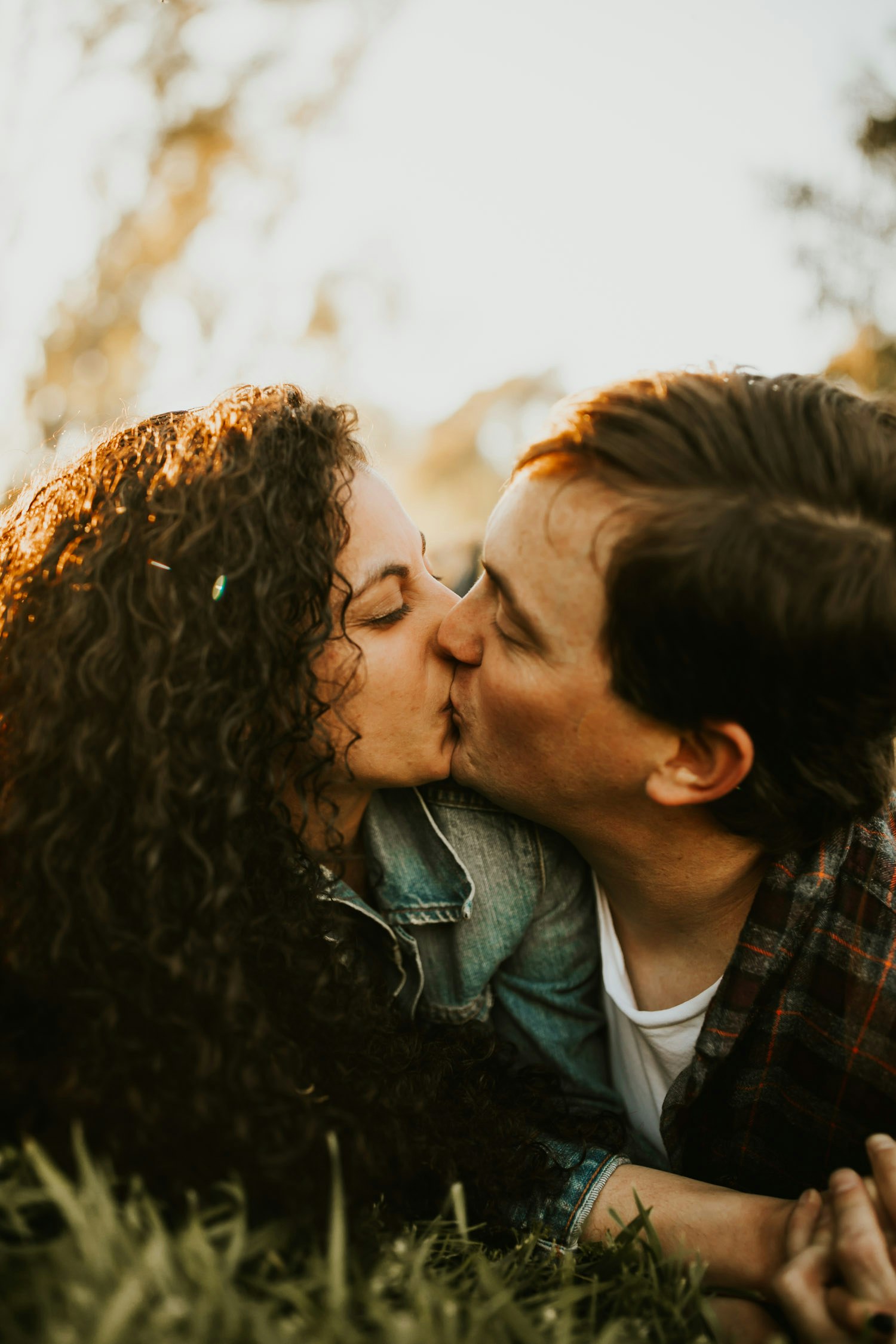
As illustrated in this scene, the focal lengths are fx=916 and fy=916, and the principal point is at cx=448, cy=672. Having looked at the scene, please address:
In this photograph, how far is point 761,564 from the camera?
5.81 ft

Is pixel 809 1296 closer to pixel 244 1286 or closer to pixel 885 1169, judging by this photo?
pixel 885 1169

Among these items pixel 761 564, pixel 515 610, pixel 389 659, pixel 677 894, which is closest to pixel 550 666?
pixel 515 610

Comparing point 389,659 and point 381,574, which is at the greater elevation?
point 381,574

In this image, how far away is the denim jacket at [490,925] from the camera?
233 centimetres

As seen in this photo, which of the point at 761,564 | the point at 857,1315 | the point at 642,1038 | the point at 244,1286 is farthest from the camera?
the point at 642,1038

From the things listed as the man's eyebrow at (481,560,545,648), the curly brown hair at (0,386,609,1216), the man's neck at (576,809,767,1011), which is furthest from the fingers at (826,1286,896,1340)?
the man's eyebrow at (481,560,545,648)

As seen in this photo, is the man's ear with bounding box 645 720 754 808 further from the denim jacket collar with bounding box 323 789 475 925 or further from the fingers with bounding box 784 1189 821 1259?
the fingers with bounding box 784 1189 821 1259

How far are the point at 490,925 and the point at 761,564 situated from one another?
1.14 m

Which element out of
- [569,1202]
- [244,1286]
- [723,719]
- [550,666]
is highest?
[550,666]

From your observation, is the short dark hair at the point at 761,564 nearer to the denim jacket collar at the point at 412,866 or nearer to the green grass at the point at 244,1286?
the denim jacket collar at the point at 412,866

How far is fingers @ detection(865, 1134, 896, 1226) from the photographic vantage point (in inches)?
59.6

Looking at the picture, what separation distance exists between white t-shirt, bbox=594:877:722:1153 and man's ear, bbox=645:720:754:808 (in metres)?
0.50

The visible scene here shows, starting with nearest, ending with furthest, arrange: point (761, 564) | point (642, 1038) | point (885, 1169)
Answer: point (885, 1169), point (761, 564), point (642, 1038)

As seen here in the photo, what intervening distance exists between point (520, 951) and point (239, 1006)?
42.0 inches
